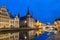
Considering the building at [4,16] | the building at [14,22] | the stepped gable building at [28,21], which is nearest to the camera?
the building at [4,16]

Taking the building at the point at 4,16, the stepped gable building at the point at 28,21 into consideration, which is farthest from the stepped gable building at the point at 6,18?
the stepped gable building at the point at 28,21

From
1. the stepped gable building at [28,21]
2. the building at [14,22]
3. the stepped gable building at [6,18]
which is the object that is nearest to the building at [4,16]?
the stepped gable building at [6,18]

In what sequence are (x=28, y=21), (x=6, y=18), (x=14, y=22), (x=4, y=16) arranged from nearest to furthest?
(x=6, y=18)
(x=4, y=16)
(x=14, y=22)
(x=28, y=21)

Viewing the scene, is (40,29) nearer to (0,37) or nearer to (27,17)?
(27,17)

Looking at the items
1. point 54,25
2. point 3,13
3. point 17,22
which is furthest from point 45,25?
point 3,13

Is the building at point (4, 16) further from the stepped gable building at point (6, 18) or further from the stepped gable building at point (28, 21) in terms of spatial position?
the stepped gable building at point (28, 21)

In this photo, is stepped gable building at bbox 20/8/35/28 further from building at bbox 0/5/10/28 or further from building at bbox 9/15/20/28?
building at bbox 0/5/10/28

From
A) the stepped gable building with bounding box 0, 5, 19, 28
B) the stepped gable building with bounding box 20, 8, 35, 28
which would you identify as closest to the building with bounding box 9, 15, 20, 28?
the stepped gable building with bounding box 0, 5, 19, 28

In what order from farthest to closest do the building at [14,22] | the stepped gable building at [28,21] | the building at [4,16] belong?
the stepped gable building at [28,21]
the building at [14,22]
the building at [4,16]

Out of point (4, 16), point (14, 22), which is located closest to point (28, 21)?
point (14, 22)

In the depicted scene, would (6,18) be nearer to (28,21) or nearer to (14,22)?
(14,22)

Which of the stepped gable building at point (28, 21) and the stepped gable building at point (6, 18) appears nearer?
the stepped gable building at point (6, 18)

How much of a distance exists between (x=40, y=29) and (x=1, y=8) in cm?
456

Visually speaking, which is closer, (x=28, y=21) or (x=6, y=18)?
(x=6, y=18)
